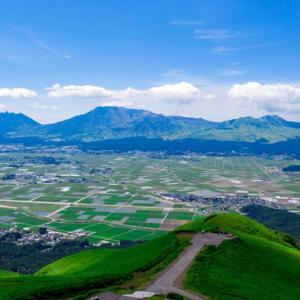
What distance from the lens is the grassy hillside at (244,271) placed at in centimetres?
4909

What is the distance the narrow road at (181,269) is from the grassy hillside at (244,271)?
122 cm

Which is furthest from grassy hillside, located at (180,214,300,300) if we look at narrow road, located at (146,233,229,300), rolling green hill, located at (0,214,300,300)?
narrow road, located at (146,233,229,300)

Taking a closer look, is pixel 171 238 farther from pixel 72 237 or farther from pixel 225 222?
pixel 72 237

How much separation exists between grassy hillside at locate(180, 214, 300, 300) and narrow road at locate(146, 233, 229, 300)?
48.2 inches

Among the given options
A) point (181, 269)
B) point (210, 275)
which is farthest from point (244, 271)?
point (181, 269)

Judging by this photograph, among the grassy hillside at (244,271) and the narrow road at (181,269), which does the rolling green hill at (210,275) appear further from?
the narrow road at (181,269)

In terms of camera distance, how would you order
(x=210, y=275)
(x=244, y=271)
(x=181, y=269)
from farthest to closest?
(x=244, y=271) → (x=181, y=269) → (x=210, y=275)

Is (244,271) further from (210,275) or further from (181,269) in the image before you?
(181,269)

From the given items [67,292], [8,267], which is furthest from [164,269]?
[8,267]

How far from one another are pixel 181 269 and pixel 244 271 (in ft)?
30.4

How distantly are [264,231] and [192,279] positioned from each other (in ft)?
147

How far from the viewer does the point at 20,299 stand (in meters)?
44.9

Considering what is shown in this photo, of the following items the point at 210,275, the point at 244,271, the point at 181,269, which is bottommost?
the point at 244,271

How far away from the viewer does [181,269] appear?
55406mm
